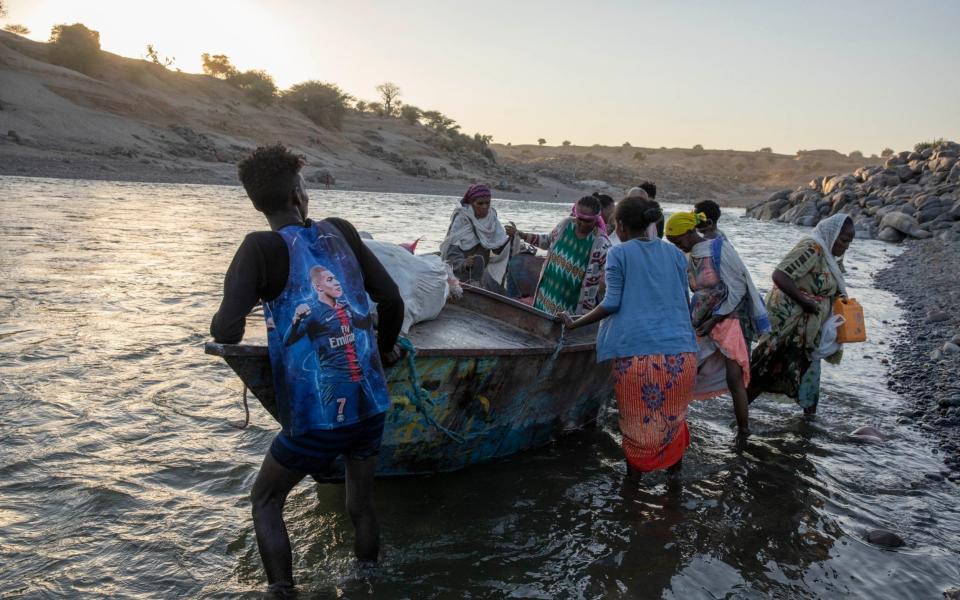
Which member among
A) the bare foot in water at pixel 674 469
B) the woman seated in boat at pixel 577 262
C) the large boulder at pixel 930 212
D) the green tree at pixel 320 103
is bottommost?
the bare foot in water at pixel 674 469

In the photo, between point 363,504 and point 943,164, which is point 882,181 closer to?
point 943,164

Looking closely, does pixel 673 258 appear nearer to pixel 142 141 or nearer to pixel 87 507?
pixel 87 507

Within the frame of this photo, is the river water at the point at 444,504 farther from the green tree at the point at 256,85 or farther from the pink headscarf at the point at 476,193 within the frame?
the green tree at the point at 256,85

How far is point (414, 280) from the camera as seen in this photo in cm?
391

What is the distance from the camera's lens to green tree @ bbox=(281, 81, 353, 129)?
42.0 metres

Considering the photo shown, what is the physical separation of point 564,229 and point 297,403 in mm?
3089

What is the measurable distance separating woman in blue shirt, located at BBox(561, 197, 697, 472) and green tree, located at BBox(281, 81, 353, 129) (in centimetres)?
4009

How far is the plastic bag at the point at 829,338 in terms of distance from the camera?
5211 millimetres

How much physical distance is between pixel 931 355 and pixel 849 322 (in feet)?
9.52

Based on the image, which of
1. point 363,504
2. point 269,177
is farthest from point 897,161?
point 269,177

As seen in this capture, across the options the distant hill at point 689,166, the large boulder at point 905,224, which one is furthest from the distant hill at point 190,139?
the large boulder at point 905,224

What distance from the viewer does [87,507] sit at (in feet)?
11.8

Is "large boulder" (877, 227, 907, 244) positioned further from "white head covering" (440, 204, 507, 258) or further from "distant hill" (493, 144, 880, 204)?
"distant hill" (493, 144, 880, 204)

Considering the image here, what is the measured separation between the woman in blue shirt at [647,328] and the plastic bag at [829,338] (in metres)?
1.88
